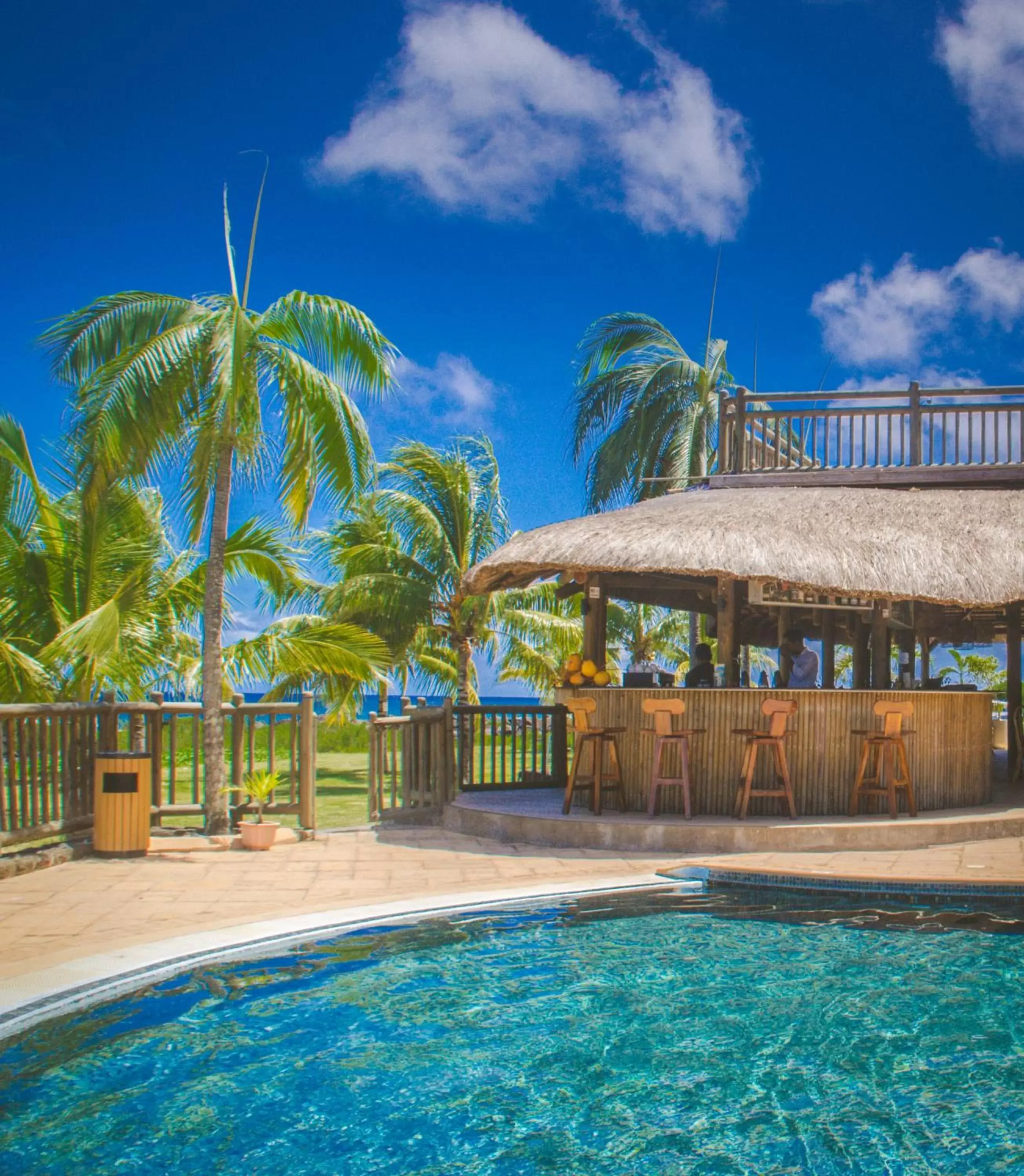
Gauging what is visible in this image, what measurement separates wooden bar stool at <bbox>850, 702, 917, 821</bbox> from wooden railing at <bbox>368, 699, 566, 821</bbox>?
10.8 ft

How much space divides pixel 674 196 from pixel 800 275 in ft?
35.7

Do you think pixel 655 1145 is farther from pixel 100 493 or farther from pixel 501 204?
pixel 501 204

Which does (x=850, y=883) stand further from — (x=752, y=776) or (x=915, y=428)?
(x=915, y=428)

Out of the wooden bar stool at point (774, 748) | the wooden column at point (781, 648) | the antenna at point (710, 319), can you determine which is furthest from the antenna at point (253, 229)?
the antenna at point (710, 319)

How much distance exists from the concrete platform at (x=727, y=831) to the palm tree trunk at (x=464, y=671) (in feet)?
42.2

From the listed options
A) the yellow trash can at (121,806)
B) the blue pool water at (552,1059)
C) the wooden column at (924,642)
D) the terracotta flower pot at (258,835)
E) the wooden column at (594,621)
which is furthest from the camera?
the wooden column at (924,642)

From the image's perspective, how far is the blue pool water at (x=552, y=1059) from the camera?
406cm

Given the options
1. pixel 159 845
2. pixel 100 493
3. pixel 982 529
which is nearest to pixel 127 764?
pixel 159 845

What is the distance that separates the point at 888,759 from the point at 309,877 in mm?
5046

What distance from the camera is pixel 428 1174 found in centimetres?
394

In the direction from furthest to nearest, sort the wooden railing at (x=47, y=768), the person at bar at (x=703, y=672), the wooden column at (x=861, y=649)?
the wooden column at (x=861, y=649) → the person at bar at (x=703, y=672) → the wooden railing at (x=47, y=768)

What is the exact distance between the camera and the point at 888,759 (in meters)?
9.89

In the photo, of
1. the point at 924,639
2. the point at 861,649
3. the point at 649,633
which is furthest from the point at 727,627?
the point at 649,633

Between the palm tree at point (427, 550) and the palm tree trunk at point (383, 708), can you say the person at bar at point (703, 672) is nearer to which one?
the palm tree trunk at point (383, 708)
